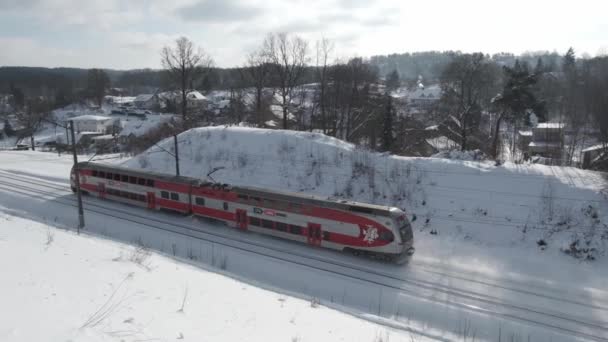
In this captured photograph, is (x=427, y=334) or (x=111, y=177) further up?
Answer: (x=111, y=177)

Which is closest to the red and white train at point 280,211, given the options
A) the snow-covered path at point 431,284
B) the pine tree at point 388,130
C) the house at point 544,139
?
the snow-covered path at point 431,284

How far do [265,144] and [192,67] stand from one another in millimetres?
28556

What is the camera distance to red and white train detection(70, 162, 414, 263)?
20969mm

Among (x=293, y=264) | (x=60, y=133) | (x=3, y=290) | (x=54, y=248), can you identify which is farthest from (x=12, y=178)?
(x=60, y=133)

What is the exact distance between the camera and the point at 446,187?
28.5 meters

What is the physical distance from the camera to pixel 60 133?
371 feet

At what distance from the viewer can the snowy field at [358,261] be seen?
12.0m

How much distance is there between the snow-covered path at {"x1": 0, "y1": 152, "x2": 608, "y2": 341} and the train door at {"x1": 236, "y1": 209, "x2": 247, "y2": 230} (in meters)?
0.65

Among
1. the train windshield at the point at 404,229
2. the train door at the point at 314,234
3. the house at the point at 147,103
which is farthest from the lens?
the house at the point at 147,103

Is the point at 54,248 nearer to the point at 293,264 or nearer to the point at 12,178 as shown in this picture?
the point at 293,264

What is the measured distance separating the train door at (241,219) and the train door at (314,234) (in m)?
4.61

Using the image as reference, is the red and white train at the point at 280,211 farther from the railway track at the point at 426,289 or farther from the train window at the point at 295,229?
the railway track at the point at 426,289

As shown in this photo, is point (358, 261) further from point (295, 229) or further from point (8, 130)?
point (8, 130)

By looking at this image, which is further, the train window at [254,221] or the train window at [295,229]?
the train window at [254,221]
